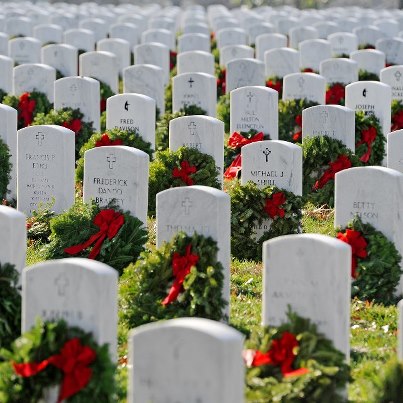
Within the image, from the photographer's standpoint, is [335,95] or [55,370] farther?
[335,95]

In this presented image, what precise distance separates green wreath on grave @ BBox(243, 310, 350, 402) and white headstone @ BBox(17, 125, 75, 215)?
13.8 ft

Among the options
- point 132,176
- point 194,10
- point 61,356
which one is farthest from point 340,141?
point 194,10

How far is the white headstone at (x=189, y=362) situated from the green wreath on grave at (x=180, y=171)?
16.3 feet

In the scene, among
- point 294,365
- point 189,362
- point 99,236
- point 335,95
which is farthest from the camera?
point 335,95

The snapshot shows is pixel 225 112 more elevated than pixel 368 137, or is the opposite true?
pixel 368 137

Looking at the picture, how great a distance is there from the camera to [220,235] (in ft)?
27.9

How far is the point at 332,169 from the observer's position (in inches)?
468

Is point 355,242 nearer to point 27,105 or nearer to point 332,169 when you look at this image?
point 332,169

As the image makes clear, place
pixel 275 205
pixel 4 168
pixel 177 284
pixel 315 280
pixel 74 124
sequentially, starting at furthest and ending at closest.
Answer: pixel 74 124, pixel 4 168, pixel 275 205, pixel 177 284, pixel 315 280

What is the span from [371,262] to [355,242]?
186mm

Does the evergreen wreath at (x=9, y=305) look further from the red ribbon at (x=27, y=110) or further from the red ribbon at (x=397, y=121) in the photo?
the red ribbon at (x=397, y=121)

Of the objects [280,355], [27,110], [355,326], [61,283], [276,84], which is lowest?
[355,326]

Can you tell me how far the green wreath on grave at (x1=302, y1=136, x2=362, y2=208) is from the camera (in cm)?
1183

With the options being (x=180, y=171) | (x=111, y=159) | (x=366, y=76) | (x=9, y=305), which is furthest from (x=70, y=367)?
(x=366, y=76)
